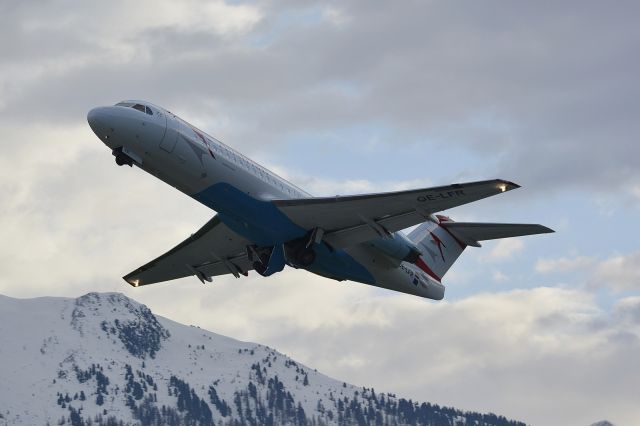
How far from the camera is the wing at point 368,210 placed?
42438 millimetres

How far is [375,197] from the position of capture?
43938 mm

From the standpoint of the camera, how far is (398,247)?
48.8 metres

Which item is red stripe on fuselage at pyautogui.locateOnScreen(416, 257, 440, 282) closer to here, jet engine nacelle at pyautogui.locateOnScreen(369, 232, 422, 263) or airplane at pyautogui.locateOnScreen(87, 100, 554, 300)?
airplane at pyautogui.locateOnScreen(87, 100, 554, 300)

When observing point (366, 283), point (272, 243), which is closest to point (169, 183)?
point (272, 243)

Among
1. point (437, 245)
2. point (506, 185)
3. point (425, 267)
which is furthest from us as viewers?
point (437, 245)

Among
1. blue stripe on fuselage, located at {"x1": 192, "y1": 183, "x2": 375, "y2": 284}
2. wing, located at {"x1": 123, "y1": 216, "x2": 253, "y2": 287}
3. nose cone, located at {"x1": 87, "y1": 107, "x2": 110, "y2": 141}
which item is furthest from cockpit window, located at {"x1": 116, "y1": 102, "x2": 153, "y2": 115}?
wing, located at {"x1": 123, "y1": 216, "x2": 253, "y2": 287}

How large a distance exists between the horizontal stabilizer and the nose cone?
1902 cm

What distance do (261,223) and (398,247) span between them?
7.04 m

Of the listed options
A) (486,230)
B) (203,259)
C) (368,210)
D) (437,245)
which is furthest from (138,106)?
(437,245)

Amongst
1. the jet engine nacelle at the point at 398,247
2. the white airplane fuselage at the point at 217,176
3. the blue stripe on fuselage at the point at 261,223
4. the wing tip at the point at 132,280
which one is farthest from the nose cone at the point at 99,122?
the wing tip at the point at 132,280

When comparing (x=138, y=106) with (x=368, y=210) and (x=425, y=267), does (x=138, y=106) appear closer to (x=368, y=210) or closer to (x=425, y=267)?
(x=368, y=210)

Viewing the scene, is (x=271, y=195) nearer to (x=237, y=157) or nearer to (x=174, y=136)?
(x=237, y=157)

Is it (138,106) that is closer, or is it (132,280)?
(138,106)

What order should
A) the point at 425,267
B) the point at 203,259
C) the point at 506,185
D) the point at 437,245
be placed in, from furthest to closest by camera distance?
1. the point at 437,245
2. the point at 425,267
3. the point at 203,259
4. the point at 506,185
